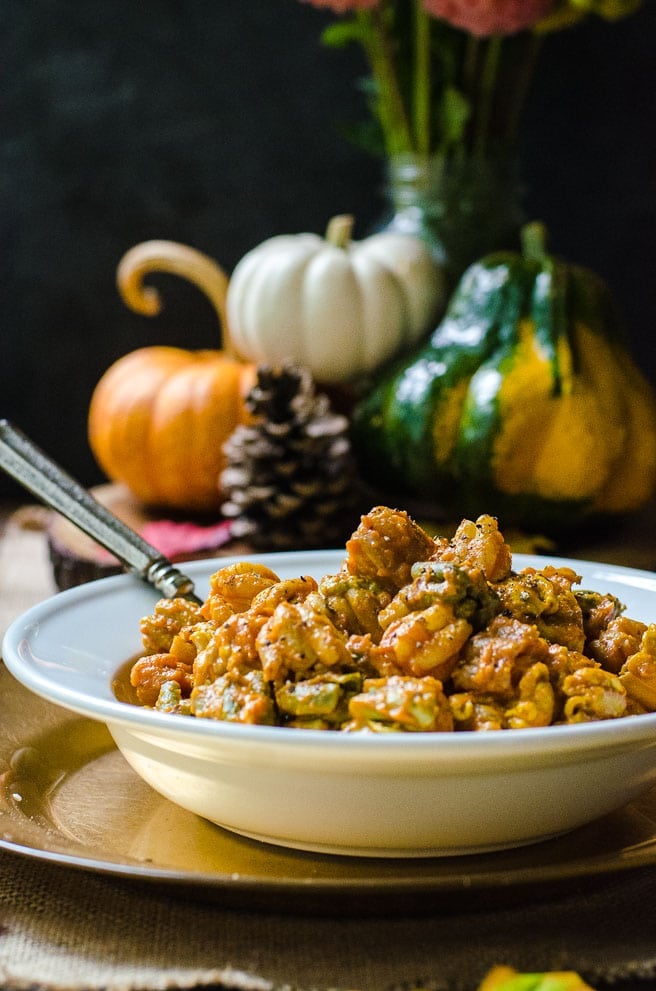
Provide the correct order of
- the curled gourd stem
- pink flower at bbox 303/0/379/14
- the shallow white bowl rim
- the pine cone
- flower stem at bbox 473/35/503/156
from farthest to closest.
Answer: the curled gourd stem, flower stem at bbox 473/35/503/156, pink flower at bbox 303/0/379/14, the pine cone, the shallow white bowl rim

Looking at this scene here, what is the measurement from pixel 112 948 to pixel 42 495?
629 mm

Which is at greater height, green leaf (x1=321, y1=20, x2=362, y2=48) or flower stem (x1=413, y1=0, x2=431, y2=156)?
green leaf (x1=321, y1=20, x2=362, y2=48)

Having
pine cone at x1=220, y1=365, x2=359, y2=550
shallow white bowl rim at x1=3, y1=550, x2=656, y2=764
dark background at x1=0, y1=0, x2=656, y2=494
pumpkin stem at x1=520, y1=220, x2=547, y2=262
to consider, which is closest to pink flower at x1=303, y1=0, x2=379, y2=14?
dark background at x1=0, y1=0, x2=656, y2=494

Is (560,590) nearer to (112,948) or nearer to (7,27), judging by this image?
(112,948)

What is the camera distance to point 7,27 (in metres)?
2.63

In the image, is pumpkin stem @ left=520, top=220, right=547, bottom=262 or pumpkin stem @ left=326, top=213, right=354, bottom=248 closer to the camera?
pumpkin stem @ left=520, top=220, right=547, bottom=262

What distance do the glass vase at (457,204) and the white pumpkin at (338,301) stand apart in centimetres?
4

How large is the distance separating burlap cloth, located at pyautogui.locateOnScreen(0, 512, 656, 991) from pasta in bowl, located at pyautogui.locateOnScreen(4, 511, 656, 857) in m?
0.06

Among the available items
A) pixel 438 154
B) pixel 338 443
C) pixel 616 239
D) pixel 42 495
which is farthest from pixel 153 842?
pixel 616 239

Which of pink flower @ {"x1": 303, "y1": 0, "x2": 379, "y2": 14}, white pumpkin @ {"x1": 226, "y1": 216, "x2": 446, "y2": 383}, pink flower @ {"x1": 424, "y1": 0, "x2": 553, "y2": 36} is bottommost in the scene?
white pumpkin @ {"x1": 226, "y1": 216, "x2": 446, "y2": 383}

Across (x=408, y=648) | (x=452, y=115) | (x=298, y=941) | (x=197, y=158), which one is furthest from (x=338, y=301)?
(x=298, y=941)

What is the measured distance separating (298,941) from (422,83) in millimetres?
1823

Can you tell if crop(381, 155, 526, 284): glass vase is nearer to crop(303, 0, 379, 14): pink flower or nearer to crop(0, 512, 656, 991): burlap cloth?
crop(303, 0, 379, 14): pink flower

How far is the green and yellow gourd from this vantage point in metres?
1.89
